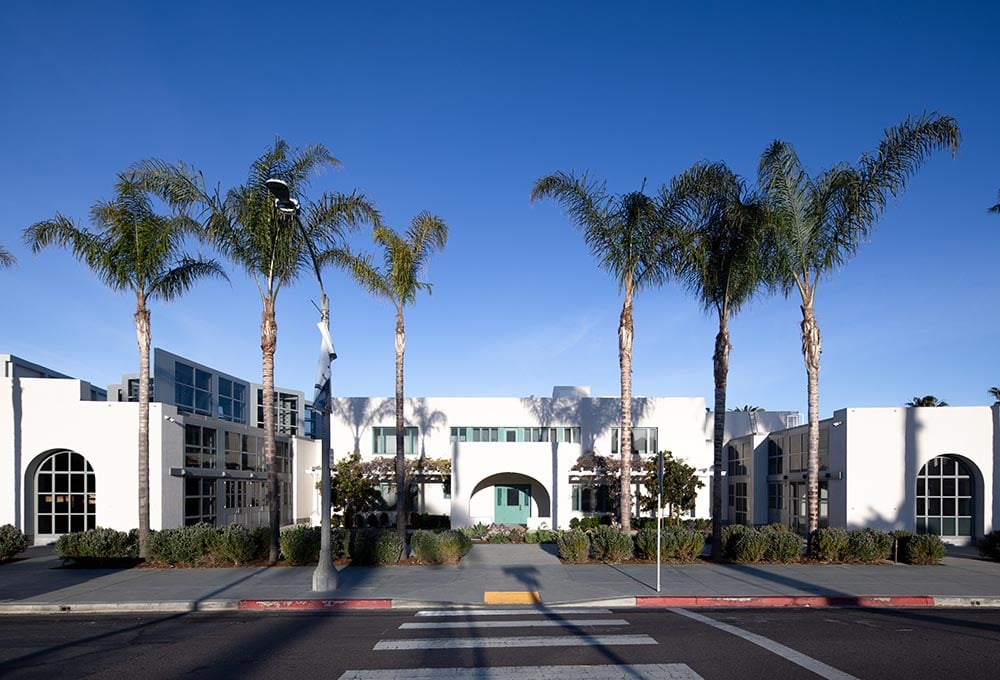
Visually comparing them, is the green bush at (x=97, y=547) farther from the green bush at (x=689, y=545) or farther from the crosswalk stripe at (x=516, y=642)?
the green bush at (x=689, y=545)

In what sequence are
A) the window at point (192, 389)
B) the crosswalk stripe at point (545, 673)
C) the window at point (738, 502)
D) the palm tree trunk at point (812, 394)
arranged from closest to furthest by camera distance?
the crosswalk stripe at point (545, 673) < the palm tree trunk at point (812, 394) < the window at point (192, 389) < the window at point (738, 502)

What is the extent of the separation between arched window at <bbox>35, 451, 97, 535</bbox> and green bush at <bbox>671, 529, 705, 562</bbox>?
62.5 feet

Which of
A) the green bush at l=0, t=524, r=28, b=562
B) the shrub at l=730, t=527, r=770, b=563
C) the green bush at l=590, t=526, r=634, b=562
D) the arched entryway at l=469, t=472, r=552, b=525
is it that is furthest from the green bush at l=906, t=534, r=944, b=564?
the green bush at l=0, t=524, r=28, b=562

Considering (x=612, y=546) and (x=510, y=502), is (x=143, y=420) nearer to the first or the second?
(x=612, y=546)

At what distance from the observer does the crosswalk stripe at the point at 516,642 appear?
1030 centimetres

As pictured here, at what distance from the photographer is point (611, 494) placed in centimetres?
3375

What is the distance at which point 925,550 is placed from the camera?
1984cm

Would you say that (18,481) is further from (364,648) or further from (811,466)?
(811,466)

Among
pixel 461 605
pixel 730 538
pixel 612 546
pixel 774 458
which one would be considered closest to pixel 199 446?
pixel 612 546

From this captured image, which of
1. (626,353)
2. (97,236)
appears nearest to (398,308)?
(626,353)

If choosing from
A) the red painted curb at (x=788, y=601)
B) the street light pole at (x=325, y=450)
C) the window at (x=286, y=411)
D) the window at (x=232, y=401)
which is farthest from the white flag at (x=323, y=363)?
the window at (x=286, y=411)

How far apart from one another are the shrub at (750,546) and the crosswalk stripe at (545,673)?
38.1ft

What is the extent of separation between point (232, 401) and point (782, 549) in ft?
102

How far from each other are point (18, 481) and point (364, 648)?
20.1 metres
